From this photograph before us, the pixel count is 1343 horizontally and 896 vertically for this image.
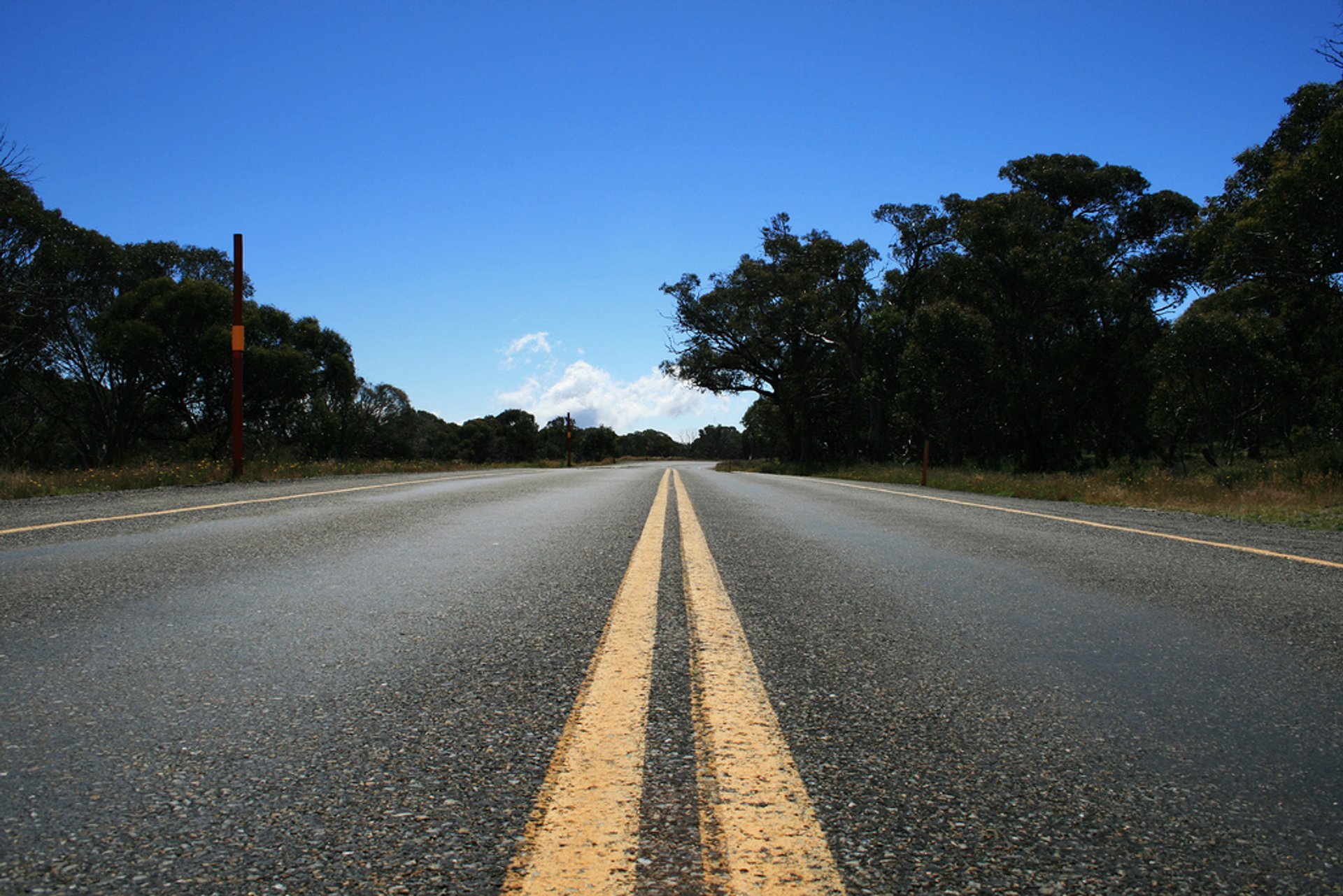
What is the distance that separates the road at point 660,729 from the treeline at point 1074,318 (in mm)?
18063

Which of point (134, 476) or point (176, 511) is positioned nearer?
point (176, 511)

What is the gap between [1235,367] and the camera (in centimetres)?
2609

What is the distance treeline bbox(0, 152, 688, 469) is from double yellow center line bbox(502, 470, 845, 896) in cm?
2871

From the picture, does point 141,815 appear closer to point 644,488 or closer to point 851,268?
point 644,488

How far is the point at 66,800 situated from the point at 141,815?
19cm

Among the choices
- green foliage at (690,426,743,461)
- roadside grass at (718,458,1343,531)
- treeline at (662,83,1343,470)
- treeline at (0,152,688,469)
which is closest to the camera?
roadside grass at (718,458,1343,531)

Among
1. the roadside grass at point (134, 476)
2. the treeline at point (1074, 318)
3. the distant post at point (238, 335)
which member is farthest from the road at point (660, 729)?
the treeline at point (1074, 318)

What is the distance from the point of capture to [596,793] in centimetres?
145

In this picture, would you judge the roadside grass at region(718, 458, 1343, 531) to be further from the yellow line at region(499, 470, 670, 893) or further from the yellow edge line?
the yellow edge line

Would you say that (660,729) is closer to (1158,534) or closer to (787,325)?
(1158,534)

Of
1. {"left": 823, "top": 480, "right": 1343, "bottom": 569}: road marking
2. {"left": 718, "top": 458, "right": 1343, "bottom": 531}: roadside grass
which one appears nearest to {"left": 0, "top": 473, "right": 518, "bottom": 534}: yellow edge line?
{"left": 823, "top": 480, "right": 1343, "bottom": 569}: road marking

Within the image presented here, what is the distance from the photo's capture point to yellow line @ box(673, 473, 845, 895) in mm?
1184

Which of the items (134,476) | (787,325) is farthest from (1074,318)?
(134,476)

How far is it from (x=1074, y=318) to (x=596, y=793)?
33856mm
